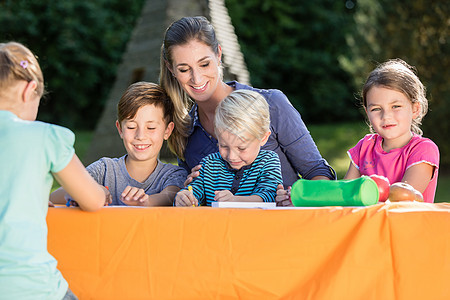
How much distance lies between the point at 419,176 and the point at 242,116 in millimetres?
966

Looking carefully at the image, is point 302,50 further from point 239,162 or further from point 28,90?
point 28,90

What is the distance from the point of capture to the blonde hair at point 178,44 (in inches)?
126

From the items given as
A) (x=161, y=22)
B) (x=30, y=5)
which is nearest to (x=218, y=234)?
(x=161, y=22)

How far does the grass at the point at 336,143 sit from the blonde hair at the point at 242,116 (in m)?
8.57

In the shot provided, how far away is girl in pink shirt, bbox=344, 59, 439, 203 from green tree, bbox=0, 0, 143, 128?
1415 centimetres

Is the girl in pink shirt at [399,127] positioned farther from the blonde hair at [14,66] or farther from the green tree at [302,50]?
the green tree at [302,50]

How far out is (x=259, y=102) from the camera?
2.87 meters

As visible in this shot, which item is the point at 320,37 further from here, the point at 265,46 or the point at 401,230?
the point at 401,230

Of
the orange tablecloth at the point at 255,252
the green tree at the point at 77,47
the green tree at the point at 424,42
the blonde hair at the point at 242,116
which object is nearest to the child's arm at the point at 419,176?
the orange tablecloth at the point at 255,252

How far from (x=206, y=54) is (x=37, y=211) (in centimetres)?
158

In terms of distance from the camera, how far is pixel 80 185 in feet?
6.76

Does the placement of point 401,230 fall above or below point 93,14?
below

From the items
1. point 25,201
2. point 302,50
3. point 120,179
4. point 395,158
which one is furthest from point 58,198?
point 302,50

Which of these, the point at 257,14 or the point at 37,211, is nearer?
the point at 37,211
